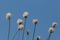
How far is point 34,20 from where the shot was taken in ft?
12.9

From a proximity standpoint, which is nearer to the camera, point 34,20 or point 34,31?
point 34,31

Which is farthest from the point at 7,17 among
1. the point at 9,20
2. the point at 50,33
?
the point at 50,33

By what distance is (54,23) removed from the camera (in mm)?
3883

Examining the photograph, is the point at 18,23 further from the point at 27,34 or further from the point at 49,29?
the point at 49,29

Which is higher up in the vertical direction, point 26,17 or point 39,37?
point 26,17

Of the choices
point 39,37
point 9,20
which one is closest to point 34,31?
point 39,37

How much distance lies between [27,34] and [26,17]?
0.76 feet

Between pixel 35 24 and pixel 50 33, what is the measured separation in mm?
284

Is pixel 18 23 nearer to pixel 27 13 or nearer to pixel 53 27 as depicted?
pixel 27 13

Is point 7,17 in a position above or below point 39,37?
above

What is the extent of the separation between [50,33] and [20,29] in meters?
0.39

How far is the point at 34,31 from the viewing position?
12.0 feet

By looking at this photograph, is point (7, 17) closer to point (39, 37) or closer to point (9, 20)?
point (9, 20)

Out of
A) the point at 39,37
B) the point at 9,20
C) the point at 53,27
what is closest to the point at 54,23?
the point at 53,27
